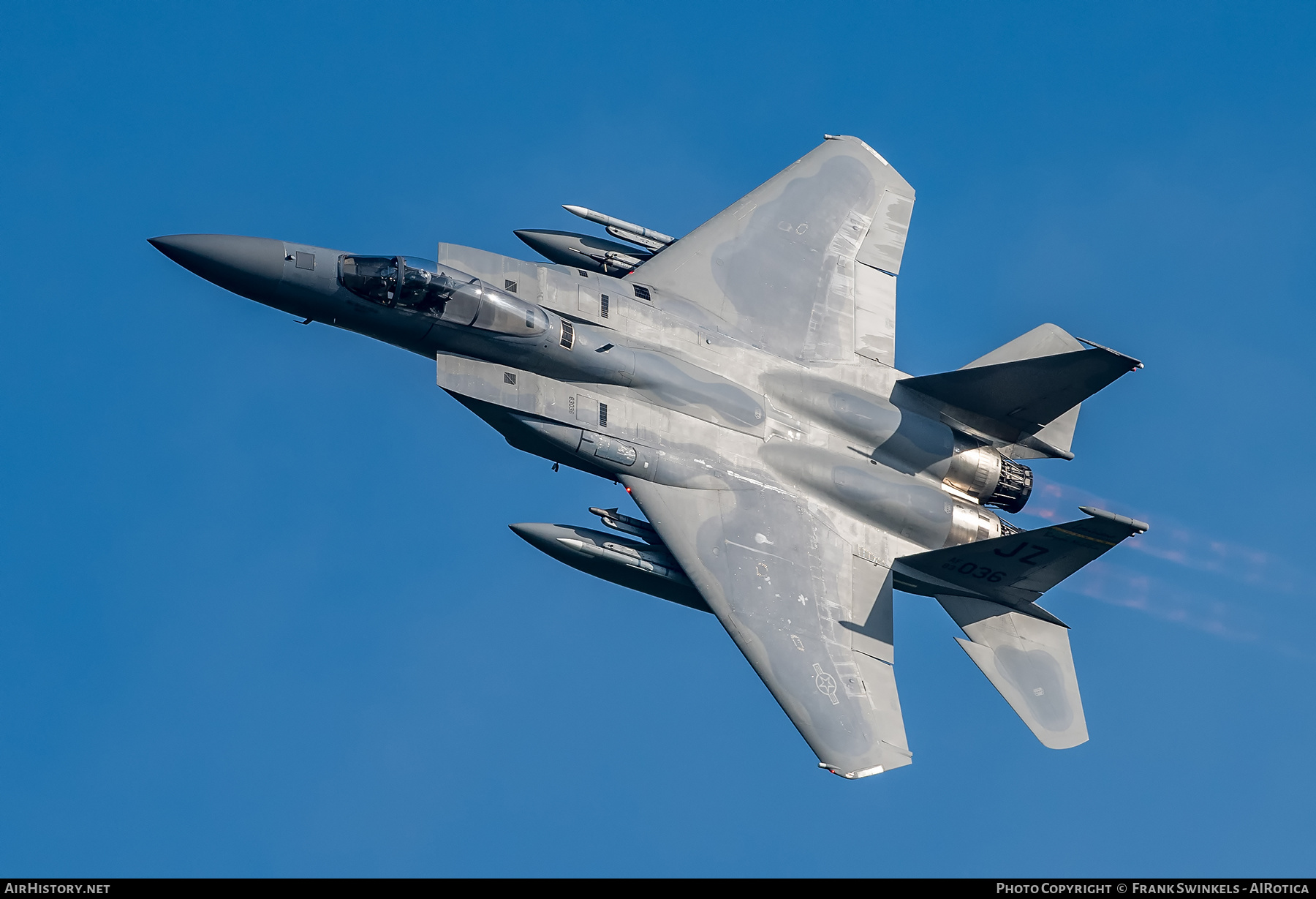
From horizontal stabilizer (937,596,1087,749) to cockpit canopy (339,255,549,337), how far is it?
30.9ft

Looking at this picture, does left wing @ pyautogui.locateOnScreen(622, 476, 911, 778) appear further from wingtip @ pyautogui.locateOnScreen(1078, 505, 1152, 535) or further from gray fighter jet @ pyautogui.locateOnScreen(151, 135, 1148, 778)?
wingtip @ pyautogui.locateOnScreen(1078, 505, 1152, 535)

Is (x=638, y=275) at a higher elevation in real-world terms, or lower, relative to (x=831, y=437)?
higher

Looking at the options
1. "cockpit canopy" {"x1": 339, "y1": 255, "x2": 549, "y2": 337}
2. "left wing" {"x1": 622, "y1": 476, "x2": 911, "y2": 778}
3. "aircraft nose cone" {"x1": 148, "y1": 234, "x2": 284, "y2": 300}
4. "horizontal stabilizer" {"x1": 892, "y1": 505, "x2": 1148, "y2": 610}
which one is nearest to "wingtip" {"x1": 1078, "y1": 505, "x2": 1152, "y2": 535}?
"horizontal stabilizer" {"x1": 892, "y1": 505, "x2": 1148, "y2": 610}

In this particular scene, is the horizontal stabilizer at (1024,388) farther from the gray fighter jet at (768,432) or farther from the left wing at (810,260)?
the left wing at (810,260)

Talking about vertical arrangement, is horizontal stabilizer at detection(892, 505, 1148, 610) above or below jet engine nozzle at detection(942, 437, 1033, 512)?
below

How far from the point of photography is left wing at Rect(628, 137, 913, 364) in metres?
28.6

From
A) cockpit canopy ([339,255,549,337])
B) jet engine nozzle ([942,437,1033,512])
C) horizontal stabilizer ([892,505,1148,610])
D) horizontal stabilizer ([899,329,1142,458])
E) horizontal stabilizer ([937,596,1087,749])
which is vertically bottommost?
horizontal stabilizer ([937,596,1087,749])

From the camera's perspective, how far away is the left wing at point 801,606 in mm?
24719

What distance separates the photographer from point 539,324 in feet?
84.1

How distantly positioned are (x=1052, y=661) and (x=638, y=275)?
1066 cm
